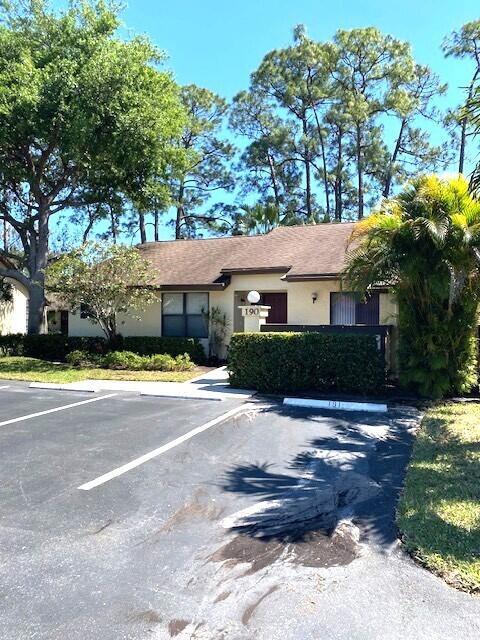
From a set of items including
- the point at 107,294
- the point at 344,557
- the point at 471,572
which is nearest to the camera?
the point at 471,572

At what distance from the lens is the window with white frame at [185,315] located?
18.8 metres

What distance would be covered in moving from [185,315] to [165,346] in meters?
1.66

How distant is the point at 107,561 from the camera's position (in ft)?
12.5

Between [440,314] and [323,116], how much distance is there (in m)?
29.8

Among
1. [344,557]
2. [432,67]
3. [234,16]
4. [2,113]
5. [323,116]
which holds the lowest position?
[344,557]

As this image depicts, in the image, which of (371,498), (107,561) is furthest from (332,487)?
(107,561)

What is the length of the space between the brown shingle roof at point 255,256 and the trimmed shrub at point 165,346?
2069 mm

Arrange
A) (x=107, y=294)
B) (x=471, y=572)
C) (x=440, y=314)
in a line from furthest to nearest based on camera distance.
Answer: (x=107, y=294) → (x=440, y=314) → (x=471, y=572)

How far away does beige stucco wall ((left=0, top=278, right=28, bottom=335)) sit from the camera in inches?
961

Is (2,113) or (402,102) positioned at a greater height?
(402,102)

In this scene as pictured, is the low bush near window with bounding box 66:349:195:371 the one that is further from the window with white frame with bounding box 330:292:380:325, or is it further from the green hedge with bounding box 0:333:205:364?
the window with white frame with bounding box 330:292:380:325

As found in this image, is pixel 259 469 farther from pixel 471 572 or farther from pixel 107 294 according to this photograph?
pixel 107 294

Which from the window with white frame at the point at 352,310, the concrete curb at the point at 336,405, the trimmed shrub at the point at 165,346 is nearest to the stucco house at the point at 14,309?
the trimmed shrub at the point at 165,346

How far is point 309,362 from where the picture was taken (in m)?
11.7
